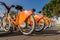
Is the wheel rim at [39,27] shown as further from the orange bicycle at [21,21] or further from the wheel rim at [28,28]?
the wheel rim at [28,28]

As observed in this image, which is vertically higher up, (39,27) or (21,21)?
(21,21)

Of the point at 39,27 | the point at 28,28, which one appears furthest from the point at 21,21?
the point at 39,27

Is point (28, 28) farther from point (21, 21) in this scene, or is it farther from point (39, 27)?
point (39, 27)

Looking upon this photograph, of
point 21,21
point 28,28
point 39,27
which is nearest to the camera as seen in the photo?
point 21,21

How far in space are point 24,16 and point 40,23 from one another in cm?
338

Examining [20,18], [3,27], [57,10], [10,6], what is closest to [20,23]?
[20,18]

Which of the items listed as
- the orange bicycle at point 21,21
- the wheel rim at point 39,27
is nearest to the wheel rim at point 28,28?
the orange bicycle at point 21,21

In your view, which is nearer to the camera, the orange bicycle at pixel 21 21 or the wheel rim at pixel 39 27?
the orange bicycle at pixel 21 21

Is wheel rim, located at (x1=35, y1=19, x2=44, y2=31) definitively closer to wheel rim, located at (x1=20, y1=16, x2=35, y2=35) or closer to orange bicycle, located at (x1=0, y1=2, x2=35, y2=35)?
orange bicycle, located at (x1=0, y1=2, x2=35, y2=35)

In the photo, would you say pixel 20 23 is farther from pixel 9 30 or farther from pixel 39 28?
pixel 39 28

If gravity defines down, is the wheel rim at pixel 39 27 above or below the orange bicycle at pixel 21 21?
below

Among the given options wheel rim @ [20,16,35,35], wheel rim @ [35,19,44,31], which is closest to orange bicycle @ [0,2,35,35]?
wheel rim @ [20,16,35,35]

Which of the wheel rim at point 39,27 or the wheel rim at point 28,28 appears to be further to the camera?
the wheel rim at point 39,27

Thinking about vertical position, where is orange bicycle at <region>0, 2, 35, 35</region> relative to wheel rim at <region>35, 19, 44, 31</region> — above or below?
above
